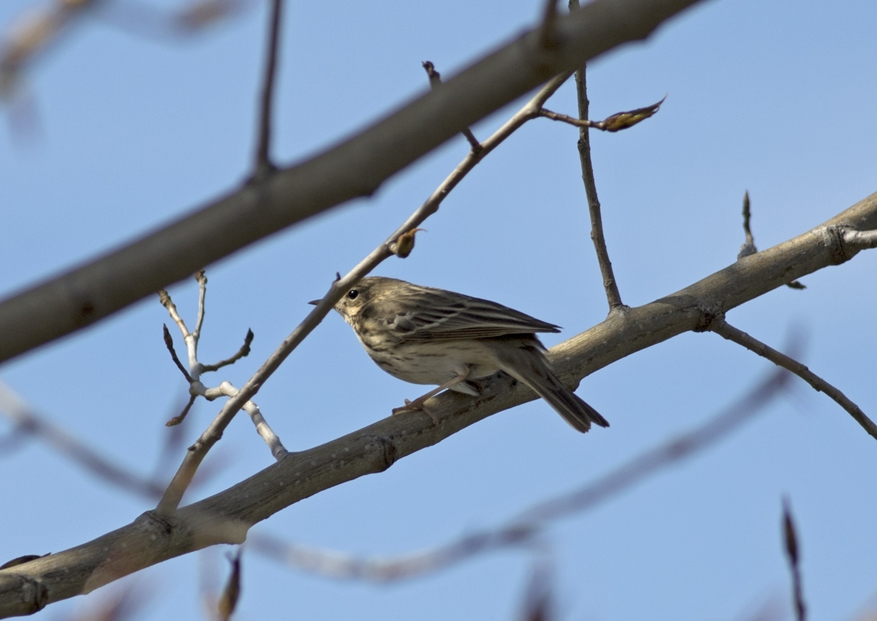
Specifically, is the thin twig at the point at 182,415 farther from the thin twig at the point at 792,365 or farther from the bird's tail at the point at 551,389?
the thin twig at the point at 792,365

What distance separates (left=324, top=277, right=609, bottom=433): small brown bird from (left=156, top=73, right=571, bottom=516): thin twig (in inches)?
108

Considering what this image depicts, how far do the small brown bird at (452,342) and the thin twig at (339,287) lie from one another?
2735 mm

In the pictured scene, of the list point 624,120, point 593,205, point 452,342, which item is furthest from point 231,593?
point 452,342

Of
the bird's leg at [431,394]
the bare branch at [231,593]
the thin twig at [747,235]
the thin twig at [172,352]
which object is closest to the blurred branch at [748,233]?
the thin twig at [747,235]

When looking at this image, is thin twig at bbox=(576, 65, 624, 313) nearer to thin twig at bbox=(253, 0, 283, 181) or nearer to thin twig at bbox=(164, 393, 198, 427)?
thin twig at bbox=(164, 393, 198, 427)

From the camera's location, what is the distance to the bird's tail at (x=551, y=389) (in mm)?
6922

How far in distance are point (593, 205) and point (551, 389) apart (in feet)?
4.54

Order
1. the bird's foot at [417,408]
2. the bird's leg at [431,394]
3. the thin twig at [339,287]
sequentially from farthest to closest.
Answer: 1. the bird's leg at [431,394]
2. the bird's foot at [417,408]
3. the thin twig at [339,287]

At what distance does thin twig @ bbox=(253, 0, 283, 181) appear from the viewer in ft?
7.59

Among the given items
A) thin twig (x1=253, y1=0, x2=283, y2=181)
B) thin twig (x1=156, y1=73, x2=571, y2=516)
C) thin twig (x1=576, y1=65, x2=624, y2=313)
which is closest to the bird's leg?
thin twig (x1=576, y1=65, x2=624, y2=313)

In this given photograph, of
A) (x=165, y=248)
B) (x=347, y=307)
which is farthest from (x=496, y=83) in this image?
(x=347, y=307)

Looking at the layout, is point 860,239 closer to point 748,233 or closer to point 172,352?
point 748,233

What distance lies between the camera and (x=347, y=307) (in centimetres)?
998

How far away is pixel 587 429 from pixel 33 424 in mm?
5016
